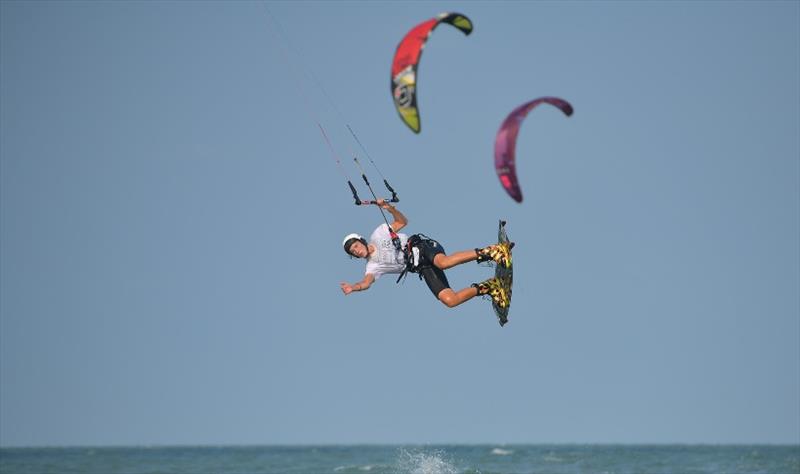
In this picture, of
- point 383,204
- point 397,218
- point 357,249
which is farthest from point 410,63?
point 357,249

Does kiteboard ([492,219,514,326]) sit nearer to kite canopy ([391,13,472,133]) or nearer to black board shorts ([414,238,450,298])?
black board shorts ([414,238,450,298])

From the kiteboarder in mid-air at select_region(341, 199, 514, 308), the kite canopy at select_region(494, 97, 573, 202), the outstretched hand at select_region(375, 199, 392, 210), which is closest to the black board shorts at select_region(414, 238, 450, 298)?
the kiteboarder in mid-air at select_region(341, 199, 514, 308)

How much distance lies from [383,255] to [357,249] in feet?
1.00

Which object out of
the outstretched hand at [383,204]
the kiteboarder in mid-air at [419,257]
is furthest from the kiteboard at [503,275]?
the outstretched hand at [383,204]

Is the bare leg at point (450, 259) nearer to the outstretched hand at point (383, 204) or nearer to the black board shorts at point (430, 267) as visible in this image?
the black board shorts at point (430, 267)

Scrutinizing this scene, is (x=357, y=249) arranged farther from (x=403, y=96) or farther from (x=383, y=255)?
(x=403, y=96)

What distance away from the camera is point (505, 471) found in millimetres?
35938

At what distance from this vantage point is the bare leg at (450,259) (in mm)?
17078

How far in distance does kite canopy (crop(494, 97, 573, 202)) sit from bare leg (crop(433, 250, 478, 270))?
196cm

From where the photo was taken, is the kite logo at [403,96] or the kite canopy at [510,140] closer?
the kite canopy at [510,140]

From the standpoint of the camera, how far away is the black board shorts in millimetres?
17109

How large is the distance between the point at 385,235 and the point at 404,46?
2.40m

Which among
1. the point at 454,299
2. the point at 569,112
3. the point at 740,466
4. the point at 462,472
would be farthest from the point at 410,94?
the point at 740,466

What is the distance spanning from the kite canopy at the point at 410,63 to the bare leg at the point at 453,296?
248cm
